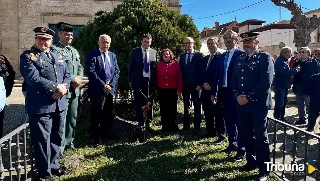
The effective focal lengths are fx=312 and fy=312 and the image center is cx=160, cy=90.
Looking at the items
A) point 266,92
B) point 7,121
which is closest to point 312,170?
point 266,92

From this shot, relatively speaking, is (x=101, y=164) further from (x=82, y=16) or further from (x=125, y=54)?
(x=82, y=16)

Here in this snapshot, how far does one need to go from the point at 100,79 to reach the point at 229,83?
7.28ft

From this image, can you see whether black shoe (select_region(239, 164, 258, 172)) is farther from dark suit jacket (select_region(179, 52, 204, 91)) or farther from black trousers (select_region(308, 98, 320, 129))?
black trousers (select_region(308, 98, 320, 129))

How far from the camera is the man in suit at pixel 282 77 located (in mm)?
7301

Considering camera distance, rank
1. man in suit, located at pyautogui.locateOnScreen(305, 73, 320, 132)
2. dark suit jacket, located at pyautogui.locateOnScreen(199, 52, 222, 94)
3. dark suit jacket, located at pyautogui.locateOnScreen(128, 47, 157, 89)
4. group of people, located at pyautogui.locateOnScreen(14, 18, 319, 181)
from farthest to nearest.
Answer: man in suit, located at pyautogui.locateOnScreen(305, 73, 320, 132) < dark suit jacket, located at pyautogui.locateOnScreen(128, 47, 157, 89) < dark suit jacket, located at pyautogui.locateOnScreen(199, 52, 222, 94) < group of people, located at pyautogui.locateOnScreen(14, 18, 319, 181)

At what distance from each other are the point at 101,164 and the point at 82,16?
12558mm

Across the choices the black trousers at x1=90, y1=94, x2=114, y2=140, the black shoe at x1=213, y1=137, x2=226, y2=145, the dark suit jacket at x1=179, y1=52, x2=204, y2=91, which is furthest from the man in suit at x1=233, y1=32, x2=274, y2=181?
the black trousers at x1=90, y1=94, x2=114, y2=140

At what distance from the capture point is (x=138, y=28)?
7574 millimetres

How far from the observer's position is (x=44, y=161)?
3.93 meters

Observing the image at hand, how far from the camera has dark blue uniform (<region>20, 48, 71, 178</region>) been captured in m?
3.82

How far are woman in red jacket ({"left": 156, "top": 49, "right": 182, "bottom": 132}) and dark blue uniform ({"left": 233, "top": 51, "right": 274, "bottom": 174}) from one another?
2132 mm

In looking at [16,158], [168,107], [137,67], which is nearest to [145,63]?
[137,67]

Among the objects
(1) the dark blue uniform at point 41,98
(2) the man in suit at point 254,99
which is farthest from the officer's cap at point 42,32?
(2) the man in suit at point 254,99

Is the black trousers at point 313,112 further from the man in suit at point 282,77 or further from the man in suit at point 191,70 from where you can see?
the man in suit at point 191,70
